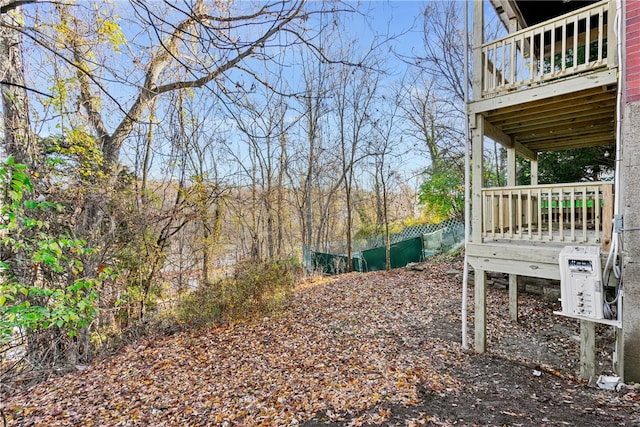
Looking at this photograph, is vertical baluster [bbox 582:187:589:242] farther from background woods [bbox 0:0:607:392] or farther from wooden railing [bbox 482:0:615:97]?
background woods [bbox 0:0:607:392]

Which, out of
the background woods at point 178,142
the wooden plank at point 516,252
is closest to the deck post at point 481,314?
the wooden plank at point 516,252

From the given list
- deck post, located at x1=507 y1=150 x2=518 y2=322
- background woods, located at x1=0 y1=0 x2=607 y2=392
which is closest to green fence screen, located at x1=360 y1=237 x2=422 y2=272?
background woods, located at x1=0 y1=0 x2=607 y2=392

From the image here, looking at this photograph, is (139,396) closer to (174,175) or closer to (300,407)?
(300,407)

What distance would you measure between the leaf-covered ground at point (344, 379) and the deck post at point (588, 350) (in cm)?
16

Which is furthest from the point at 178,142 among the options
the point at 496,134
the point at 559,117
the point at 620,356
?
the point at 620,356

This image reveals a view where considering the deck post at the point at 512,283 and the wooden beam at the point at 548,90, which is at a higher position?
the wooden beam at the point at 548,90

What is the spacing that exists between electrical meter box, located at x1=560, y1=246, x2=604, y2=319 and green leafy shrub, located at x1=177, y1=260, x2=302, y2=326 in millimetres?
4685

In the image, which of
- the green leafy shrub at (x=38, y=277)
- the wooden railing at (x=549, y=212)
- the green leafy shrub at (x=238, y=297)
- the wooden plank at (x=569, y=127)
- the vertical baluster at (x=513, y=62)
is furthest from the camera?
the green leafy shrub at (x=238, y=297)

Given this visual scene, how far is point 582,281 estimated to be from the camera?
3.06m

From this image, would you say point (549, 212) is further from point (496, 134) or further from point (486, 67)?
point (486, 67)

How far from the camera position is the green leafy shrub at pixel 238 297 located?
5540mm

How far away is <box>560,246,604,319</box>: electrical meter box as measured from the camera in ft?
9.76

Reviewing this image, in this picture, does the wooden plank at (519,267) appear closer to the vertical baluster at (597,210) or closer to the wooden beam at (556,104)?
the vertical baluster at (597,210)

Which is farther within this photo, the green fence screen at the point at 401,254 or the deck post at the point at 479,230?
the green fence screen at the point at 401,254
